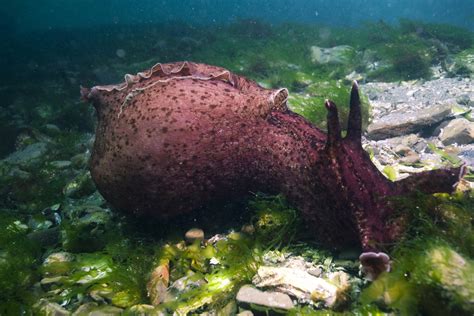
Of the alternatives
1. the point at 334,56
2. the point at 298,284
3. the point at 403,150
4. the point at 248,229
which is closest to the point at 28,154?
the point at 248,229

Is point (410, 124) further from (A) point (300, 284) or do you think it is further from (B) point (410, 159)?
(A) point (300, 284)

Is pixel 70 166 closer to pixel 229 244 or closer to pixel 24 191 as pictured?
pixel 24 191

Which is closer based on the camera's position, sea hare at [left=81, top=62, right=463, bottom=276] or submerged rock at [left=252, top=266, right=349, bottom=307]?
submerged rock at [left=252, top=266, right=349, bottom=307]

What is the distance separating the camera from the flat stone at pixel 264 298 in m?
2.30

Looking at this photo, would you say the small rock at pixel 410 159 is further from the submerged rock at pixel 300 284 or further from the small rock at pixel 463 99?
the small rock at pixel 463 99

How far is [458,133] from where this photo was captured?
461cm

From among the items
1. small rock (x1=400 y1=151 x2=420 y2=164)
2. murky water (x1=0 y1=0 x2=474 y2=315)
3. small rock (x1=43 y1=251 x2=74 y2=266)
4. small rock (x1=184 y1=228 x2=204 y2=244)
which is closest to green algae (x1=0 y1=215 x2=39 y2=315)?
murky water (x1=0 y1=0 x2=474 y2=315)

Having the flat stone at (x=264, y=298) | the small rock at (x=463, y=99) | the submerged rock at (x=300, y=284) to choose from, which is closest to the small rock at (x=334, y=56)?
the small rock at (x=463, y=99)

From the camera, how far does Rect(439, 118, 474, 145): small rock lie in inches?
180

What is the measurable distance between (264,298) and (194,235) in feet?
3.60

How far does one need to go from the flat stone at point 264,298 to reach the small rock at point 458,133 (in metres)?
3.69

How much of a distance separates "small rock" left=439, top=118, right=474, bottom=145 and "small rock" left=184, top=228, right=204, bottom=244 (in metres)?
3.68

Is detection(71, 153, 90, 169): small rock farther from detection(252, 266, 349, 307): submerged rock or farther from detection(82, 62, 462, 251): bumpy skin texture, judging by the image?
detection(252, 266, 349, 307): submerged rock

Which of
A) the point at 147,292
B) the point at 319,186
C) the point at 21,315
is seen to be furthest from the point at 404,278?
the point at 21,315
